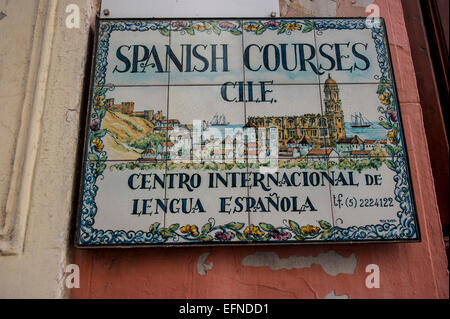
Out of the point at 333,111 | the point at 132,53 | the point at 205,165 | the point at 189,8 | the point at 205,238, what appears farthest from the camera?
the point at 189,8

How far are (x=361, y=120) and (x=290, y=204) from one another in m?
0.67

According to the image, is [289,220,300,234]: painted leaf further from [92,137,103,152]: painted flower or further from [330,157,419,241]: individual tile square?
[92,137,103,152]: painted flower

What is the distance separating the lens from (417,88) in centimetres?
266

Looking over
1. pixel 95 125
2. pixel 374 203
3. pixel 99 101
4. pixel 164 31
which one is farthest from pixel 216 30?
pixel 374 203

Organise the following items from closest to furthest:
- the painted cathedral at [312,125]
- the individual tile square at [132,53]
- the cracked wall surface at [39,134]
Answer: the cracked wall surface at [39,134]
the painted cathedral at [312,125]
the individual tile square at [132,53]

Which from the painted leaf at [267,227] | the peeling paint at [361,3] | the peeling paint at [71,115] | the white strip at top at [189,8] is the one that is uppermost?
the peeling paint at [361,3]

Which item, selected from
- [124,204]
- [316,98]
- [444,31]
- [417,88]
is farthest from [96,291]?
[444,31]

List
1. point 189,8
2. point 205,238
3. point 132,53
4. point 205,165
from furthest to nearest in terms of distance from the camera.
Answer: point 189,8 → point 132,53 → point 205,165 → point 205,238

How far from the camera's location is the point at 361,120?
2348mm

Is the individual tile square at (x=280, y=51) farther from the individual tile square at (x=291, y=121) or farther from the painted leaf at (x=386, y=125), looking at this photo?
the painted leaf at (x=386, y=125)

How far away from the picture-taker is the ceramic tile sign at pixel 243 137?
2.16 metres

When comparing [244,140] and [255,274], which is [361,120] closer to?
[244,140]

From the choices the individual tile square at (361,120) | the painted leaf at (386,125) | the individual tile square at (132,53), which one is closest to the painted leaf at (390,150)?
the individual tile square at (361,120)

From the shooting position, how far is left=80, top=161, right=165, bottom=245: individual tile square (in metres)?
2.13
